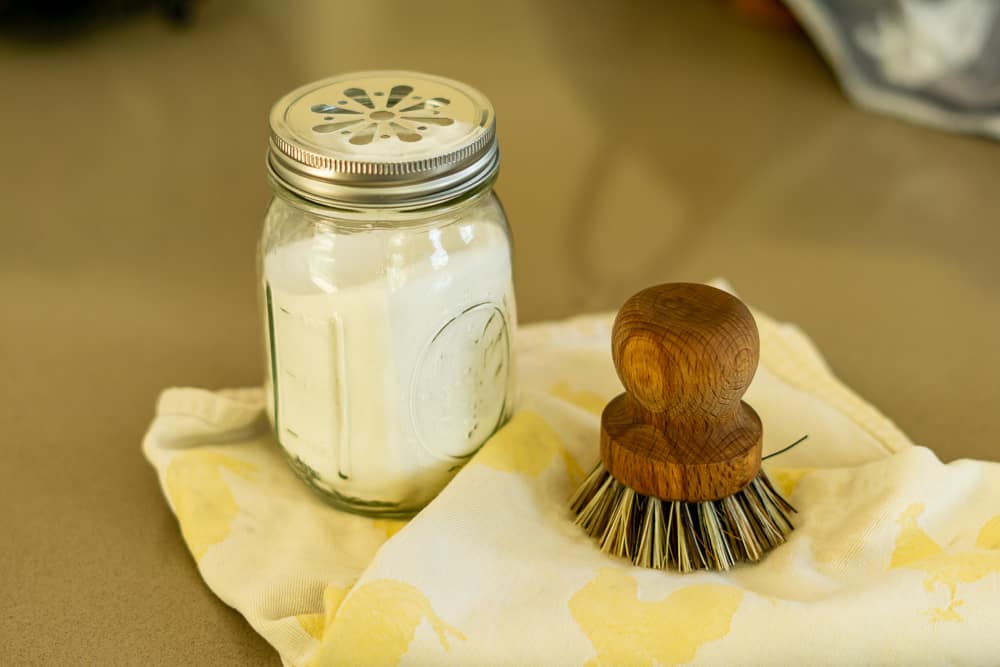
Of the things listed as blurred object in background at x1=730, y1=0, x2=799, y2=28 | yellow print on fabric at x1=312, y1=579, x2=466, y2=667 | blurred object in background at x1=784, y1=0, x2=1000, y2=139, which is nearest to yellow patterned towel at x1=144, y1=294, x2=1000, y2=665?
yellow print on fabric at x1=312, y1=579, x2=466, y2=667

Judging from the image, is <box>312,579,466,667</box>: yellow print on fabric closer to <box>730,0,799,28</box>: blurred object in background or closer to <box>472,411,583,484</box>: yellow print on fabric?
<box>472,411,583,484</box>: yellow print on fabric

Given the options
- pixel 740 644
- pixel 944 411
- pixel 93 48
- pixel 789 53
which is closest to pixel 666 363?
pixel 740 644

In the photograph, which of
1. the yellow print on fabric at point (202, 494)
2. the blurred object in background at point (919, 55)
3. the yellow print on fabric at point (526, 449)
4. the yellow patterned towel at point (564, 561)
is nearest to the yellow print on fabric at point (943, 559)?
the yellow patterned towel at point (564, 561)

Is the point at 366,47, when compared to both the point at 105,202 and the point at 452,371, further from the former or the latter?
the point at 452,371

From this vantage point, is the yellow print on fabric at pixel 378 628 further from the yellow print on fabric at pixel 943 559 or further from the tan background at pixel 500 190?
the yellow print on fabric at pixel 943 559

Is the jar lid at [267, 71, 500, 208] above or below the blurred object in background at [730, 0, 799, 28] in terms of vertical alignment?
above

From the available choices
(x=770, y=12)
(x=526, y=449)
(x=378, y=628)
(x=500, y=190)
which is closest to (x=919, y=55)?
(x=770, y=12)

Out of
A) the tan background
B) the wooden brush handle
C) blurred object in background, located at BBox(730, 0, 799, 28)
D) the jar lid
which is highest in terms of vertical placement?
the jar lid
